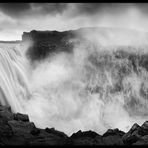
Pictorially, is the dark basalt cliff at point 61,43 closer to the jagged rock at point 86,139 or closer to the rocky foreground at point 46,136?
the rocky foreground at point 46,136

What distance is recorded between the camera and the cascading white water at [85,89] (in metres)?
50.7

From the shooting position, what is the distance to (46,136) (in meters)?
30.8

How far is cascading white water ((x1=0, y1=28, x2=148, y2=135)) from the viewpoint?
50.7 metres

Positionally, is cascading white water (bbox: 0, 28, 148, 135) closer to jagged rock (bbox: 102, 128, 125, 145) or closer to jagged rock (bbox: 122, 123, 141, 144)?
jagged rock (bbox: 102, 128, 125, 145)

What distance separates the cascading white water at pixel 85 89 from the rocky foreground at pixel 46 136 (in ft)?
48.1

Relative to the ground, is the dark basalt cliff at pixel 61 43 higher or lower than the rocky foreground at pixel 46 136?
higher

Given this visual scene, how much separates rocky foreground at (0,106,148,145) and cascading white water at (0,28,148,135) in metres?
14.7

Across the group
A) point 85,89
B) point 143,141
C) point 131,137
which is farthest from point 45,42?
point 143,141

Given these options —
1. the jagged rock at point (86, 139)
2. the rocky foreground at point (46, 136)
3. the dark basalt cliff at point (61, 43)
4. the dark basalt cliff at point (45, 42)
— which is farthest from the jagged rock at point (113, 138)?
the dark basalt cliff at point (45, 42)

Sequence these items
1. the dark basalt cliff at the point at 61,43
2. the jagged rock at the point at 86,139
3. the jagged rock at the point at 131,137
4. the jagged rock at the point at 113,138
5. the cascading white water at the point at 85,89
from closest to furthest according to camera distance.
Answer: the jagged rock at the point at 86,139 < the jagged rock at the point at 113,138 < the jagged rock at the point at 131,137 < the cascading white water at the point at 85,89 < the dark basalt cliff at the point at 61,43

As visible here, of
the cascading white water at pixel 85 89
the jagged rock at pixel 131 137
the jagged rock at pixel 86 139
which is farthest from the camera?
the cascading white water at pixel 85 89

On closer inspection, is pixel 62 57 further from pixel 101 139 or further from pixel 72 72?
pixel 101 139

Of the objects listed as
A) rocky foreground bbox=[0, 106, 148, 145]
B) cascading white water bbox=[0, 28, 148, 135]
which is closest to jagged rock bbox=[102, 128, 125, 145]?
rocky foreground bbox=[0, 106, 148, 145]

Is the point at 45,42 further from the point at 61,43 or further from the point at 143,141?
the point at 143,141
